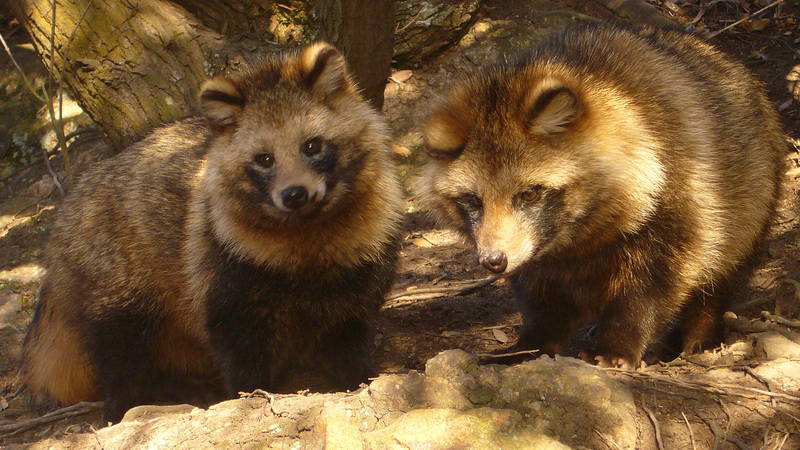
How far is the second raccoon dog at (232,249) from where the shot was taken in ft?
12.7

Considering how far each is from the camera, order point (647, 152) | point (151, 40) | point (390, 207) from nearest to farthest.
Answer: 1. point (647, 152)
2. point (390, 207)
3. point (151, 40)

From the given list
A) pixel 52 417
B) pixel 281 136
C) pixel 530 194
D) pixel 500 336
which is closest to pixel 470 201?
pixel 530 194

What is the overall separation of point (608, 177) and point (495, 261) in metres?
0.79

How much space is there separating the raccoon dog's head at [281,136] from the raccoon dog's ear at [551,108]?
1.10 m

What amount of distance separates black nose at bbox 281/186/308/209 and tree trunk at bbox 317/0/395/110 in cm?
190

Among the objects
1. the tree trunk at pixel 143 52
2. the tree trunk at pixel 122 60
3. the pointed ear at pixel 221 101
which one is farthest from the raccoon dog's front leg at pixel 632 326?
the tree trunk at pixel 122 60

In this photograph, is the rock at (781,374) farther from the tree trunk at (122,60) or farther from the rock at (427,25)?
the rock at (427,25)

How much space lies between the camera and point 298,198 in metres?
3.57

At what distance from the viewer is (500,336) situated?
4926 millimetres

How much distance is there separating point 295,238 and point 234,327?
641 mm

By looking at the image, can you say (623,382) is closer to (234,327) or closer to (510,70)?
(510,70)

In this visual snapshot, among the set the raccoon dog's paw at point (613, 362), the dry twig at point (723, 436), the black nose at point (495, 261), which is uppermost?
the black nose at point (495, 261)

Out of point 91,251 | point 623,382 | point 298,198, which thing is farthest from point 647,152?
point 91,251

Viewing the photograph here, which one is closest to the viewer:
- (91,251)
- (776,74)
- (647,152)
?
(647,152)
